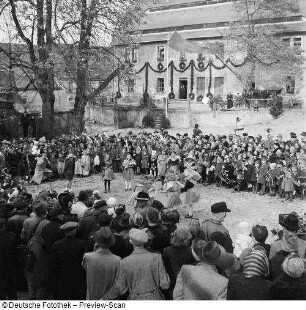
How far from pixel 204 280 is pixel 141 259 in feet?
2.53

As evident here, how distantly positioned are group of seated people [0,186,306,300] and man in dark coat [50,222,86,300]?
0.04 ft

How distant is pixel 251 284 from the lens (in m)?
4.10

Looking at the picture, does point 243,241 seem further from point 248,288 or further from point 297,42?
point 297,42

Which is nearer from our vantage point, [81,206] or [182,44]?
[81,206]

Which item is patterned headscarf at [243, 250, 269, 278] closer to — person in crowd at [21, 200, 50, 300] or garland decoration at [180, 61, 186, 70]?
person in crowd at [21, 200, 50, 300]

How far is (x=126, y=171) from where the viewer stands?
1591 cm

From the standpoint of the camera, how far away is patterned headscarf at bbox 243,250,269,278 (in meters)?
4.16

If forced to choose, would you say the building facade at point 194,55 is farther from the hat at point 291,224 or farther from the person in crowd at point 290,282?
the person in crowd at point 290,282

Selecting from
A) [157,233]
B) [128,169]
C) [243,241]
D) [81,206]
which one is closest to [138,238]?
[157,233]

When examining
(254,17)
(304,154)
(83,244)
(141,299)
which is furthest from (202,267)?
(254,17)

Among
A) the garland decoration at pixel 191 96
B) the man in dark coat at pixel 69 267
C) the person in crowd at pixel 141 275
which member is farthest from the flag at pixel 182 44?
the person in crowd at pixel 141 275

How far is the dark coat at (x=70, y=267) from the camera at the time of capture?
5.41 m

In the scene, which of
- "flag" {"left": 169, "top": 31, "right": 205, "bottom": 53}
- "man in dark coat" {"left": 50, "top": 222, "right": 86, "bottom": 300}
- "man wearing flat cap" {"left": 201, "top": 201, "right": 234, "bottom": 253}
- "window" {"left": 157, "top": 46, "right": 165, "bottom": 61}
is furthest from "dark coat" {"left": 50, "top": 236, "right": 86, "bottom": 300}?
"window" {"left": 157, "top": 46, "right": 165, "bottom": 61}

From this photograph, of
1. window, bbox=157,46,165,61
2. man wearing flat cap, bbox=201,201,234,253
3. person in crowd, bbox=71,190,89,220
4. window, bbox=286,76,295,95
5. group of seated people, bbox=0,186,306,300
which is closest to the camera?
group of seated people, bbox=0,186,306,300
